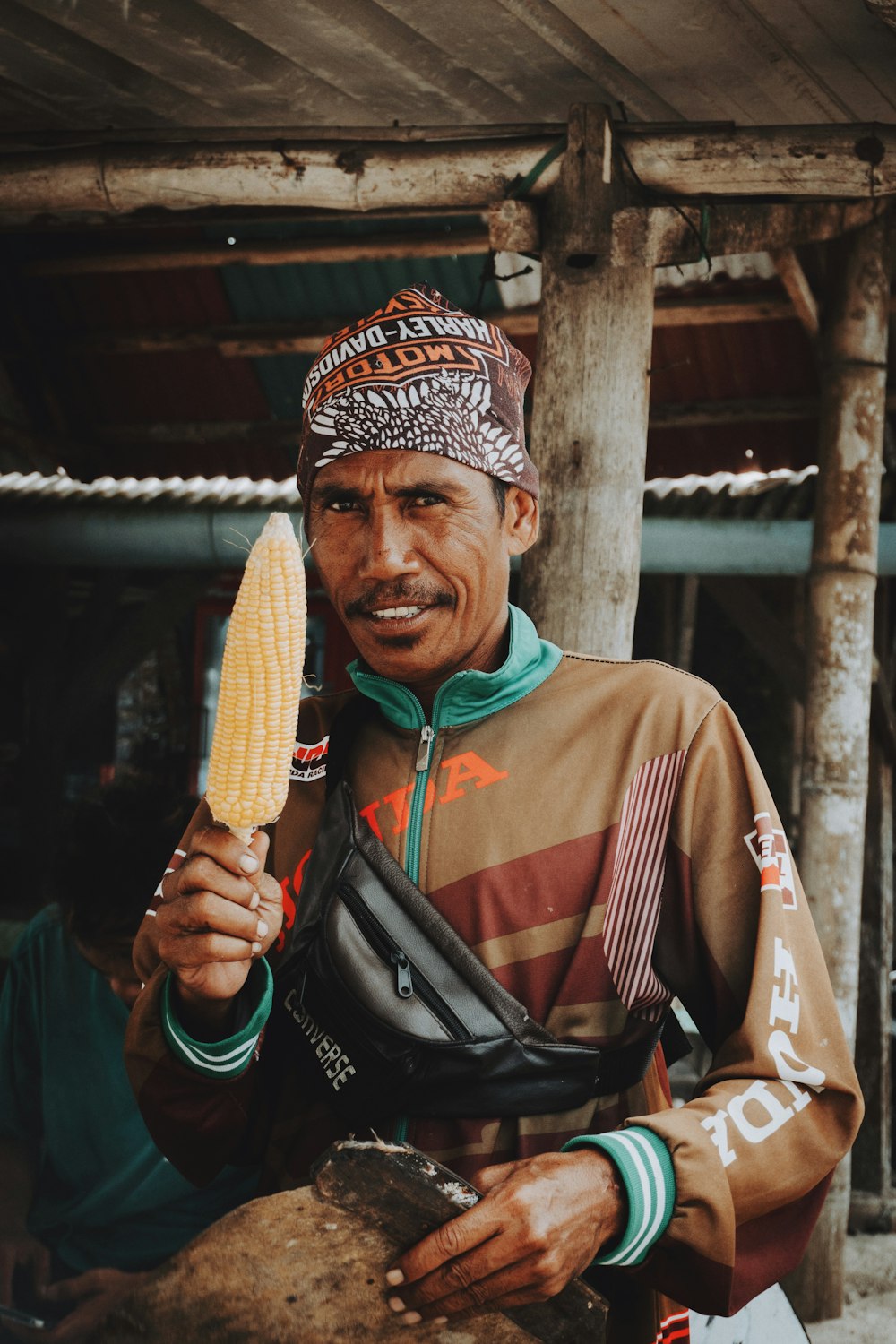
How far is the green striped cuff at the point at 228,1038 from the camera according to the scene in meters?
1.73

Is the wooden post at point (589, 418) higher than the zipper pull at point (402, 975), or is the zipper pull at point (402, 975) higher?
the wooden post at point (589, 418)

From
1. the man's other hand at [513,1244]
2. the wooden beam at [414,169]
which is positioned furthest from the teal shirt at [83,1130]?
the wooden beam at [414,169]

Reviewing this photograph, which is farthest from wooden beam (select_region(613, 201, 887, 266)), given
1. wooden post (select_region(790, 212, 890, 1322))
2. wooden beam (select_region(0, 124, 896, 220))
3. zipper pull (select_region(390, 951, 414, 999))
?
zipper pull (select_region(390, 951, 414, 999))

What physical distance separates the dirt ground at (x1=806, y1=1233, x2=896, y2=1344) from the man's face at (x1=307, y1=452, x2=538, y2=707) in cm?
383

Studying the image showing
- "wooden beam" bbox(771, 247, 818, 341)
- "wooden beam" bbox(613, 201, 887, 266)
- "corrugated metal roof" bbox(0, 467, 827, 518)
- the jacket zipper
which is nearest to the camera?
the jacket zipper

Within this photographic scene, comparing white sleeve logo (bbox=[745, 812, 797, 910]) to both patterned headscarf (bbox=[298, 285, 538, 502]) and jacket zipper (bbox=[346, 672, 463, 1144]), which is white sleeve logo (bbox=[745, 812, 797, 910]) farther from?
patterned headscarf (bbox=[298, 285, 538, 502])

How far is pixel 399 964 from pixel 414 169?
2624 mm

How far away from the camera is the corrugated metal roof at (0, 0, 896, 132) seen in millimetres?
3158

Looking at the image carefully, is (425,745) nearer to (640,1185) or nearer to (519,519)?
(519,519)

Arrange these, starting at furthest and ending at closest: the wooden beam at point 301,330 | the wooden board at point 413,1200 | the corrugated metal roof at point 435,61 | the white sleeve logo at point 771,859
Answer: the wooden beam at point 301,330 < the corrugated metal roof at point 435,61 < the white sleeve logo at point 771,859 < the wooden board at point 413,1200

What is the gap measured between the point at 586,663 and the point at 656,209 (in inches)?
73.4

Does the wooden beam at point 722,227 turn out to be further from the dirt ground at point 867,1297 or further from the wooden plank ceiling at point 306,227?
the dirt ground at point 867,1297

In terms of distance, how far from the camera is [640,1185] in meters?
1.45

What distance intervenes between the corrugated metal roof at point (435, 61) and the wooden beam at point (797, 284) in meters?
1.38
